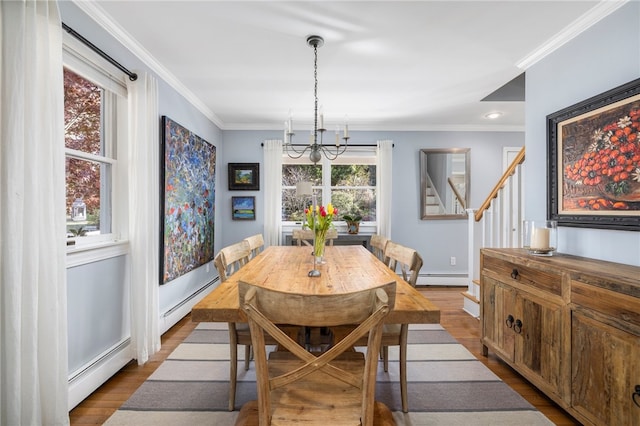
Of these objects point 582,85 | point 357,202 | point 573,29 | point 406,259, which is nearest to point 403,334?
point 406,259

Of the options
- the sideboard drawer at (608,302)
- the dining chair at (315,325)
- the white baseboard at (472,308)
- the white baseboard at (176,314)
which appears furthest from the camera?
the white baseboard at (472,308)

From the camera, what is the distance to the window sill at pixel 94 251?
1.83 metres

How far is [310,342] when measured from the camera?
5.44 feet

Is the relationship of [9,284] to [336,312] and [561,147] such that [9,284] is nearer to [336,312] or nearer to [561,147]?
[336,312]

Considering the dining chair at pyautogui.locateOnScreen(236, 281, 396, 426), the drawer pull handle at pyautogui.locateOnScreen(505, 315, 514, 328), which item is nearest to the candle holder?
the drawer pull handle at pyautogui.locateOnScreen(505, 315, 514, 328)

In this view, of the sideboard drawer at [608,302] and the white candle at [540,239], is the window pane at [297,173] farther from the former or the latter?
the sideboard drawer at [608,302]

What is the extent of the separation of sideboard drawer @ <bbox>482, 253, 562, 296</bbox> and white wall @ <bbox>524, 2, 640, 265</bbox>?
0.45 metres

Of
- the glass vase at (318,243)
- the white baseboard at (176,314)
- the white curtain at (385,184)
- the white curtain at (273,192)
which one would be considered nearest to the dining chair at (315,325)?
the glass vase at (318,243)

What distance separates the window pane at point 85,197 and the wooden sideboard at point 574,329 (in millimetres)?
2817

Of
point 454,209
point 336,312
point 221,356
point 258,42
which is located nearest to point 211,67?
point 258,42

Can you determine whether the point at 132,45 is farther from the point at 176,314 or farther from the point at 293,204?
the point at 293,204

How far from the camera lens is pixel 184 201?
10.8 feet

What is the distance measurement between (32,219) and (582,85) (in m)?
3.24

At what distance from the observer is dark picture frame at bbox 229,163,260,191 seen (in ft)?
15.0
